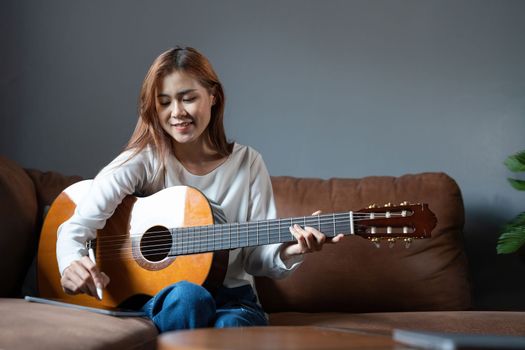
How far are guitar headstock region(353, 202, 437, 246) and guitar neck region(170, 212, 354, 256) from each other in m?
0.04

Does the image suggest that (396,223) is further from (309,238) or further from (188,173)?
(188,173)

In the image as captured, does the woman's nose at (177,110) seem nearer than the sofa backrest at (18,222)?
Yes

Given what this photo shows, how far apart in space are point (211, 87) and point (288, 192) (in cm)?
52

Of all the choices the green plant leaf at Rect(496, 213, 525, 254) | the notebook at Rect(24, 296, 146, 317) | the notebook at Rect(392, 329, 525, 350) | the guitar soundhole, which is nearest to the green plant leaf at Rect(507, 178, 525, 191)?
the green plant leaf at Rect(496, 213, 525, 254)

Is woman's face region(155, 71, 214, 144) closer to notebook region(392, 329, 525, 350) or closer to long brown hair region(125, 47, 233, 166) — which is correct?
long brown hair region(125, 47, 233, 166)

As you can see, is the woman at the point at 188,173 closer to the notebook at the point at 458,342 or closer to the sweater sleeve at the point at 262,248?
the sweater sleeve at the point at 262,248

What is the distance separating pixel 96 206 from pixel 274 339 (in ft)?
3.58

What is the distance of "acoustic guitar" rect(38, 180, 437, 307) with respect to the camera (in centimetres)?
176

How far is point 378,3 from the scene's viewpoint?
2.85 m

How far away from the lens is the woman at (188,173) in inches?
76.3

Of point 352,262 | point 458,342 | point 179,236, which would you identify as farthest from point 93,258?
point 458,342

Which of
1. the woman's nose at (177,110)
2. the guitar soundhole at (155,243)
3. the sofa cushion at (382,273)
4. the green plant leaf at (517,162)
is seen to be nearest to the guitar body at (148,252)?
the guitar soundhole at (155,243)

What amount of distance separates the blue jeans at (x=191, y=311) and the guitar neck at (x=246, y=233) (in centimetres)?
15

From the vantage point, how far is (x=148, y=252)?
6.48 feet
